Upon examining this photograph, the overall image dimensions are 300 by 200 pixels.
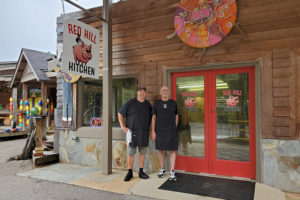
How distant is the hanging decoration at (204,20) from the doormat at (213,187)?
249cm

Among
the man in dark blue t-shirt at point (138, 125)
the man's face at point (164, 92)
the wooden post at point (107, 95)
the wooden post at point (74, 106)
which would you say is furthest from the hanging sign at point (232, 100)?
the wooden post at point (74, 106)

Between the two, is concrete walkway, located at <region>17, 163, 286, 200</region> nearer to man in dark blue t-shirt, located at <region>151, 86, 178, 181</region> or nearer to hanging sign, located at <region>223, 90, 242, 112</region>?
man in dark blue t-shirt, located at <region>151, 86, 178, 181</region>

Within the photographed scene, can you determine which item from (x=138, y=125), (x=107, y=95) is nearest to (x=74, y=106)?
(x=107, y=95)

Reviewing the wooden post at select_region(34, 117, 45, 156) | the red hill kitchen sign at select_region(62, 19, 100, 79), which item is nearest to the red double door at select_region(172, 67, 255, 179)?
the red hill kitchen sign at select_region(62, 19, 100, 79)

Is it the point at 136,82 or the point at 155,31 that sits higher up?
the point at 155,31

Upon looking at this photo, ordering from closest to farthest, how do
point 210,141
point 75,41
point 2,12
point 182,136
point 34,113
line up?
1. point 75,41
2. point 210,141
3. point 182,136
4. point 34,113
5. point 2,12

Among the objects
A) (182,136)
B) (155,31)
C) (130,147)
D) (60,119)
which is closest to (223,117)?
(182,136)

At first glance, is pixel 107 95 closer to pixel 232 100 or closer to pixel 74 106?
pixel 74 106

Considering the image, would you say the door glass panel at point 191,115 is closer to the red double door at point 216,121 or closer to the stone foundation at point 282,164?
the red double door at point 216,121

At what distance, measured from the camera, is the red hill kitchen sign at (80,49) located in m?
3.66

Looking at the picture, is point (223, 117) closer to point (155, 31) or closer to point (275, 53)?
point (275, 53)

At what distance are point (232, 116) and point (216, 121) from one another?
1.01 feet

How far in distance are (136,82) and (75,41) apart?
→ 156cm

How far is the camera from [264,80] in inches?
Answer: 140
